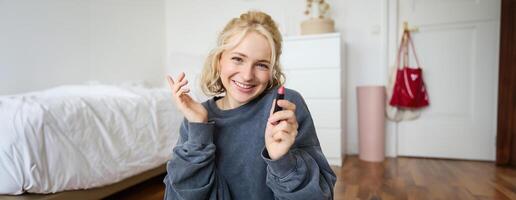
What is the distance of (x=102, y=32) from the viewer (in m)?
2.44

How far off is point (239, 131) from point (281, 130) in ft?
0.53

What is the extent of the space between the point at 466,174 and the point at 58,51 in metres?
Answer: 2.87

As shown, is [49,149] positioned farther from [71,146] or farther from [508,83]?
[508,83]

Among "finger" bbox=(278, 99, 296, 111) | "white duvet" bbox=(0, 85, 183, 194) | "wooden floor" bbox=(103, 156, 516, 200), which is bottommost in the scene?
"wooden floor" bbox=(103, 156, 516, 200)

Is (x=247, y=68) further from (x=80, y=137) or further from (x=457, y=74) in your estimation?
(x=457, y=74)

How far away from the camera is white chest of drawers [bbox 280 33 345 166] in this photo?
85.9 inches

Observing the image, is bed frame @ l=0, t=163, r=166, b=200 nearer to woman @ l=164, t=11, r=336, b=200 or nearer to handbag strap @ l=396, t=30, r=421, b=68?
woman @ l=164, t=11, r=336, b=200

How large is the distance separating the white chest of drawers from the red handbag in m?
0.51

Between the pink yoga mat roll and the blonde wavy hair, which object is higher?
the blonde wavy hair

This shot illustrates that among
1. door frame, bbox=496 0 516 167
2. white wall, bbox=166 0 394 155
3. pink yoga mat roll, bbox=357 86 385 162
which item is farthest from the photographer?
white wall, bbox=166 0 394 155

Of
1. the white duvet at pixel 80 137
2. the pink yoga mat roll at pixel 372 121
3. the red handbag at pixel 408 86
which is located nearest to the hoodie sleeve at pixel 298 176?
the white duvet at pixel 80 137

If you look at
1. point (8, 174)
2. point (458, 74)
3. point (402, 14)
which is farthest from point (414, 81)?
point (8, 174)

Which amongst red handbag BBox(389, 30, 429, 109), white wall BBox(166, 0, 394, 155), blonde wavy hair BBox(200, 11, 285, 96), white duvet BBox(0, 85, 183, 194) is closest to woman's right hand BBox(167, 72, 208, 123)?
blonde wavy hair BBox(200, 11, 285, 96)

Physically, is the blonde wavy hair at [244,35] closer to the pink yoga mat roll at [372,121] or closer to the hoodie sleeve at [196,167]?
the hoodie sleeve at [196,167]
